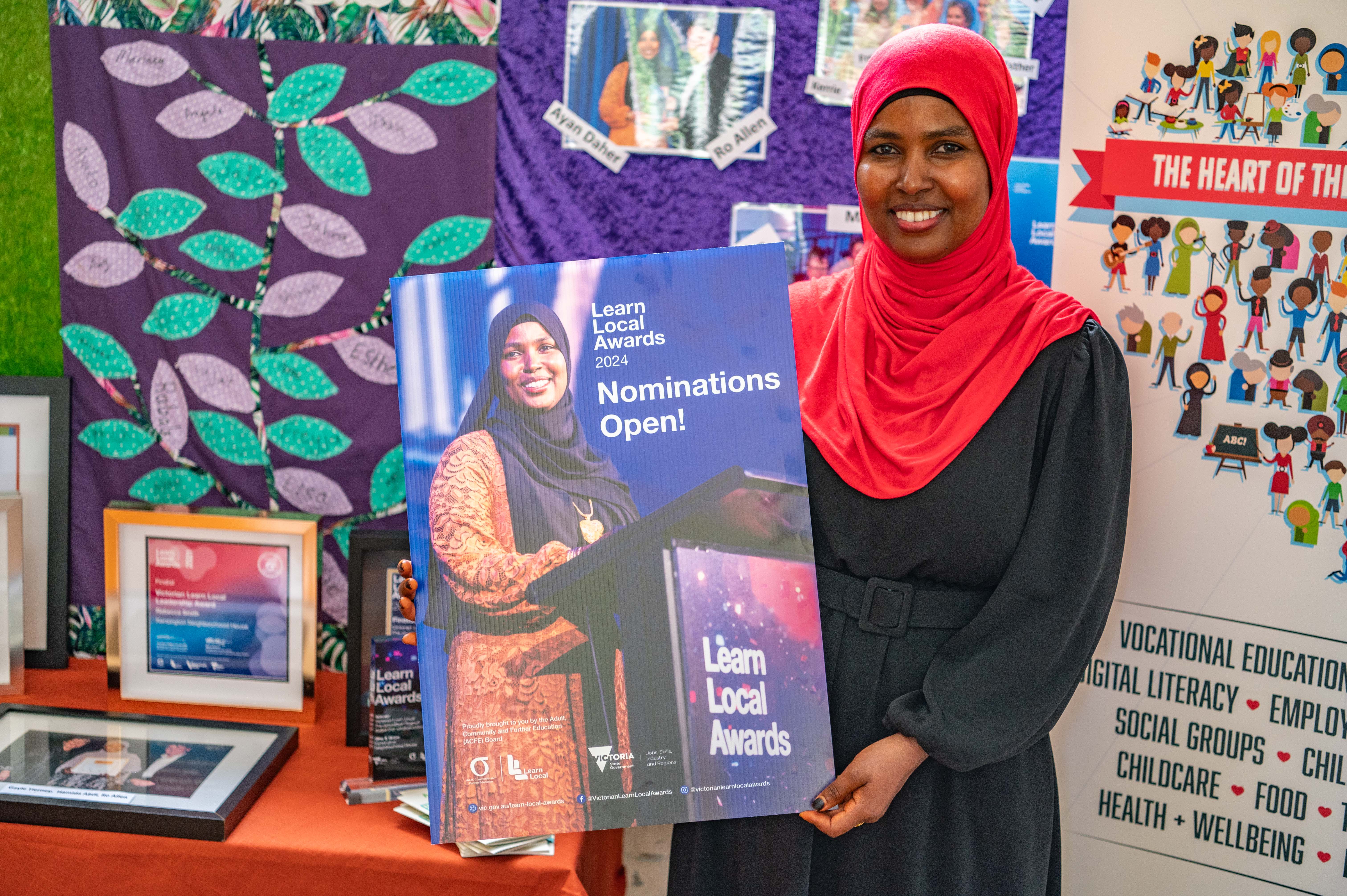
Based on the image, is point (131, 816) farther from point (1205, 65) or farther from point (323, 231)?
point (1205, 65)

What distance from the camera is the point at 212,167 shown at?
184cm

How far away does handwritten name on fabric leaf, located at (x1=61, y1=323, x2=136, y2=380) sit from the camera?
1.91 metres

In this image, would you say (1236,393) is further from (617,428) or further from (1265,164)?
(617,428)

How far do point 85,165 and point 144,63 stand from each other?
24 cm

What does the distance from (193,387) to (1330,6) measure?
2116 millimetres

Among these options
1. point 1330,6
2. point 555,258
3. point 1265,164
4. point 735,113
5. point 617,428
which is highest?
point 1330,6

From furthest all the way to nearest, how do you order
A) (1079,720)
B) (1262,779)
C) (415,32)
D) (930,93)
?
1. (415,32)
2. (1079,720)
3. (1262,779)
4. (930,93)

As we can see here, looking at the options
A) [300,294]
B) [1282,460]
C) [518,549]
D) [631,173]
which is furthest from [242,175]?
[1282,460]

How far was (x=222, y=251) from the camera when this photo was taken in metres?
1.87

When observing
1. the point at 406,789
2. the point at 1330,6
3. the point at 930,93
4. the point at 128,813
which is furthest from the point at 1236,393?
the point at 128,813

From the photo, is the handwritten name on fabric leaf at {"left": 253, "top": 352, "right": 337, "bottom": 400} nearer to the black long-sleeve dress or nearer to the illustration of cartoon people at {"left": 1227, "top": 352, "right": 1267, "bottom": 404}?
the black long-sleeve dress

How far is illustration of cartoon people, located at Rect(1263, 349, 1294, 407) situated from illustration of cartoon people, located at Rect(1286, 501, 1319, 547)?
6.6 inches

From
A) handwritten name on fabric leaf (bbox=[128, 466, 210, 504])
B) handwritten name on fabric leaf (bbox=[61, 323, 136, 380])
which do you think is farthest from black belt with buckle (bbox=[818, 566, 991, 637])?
handwritten name on fabric leaf (bbox=[61, 323, 136, 380])

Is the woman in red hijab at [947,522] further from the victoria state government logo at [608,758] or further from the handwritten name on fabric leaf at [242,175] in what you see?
the handwritten name on fabric leaf at [242,175]
